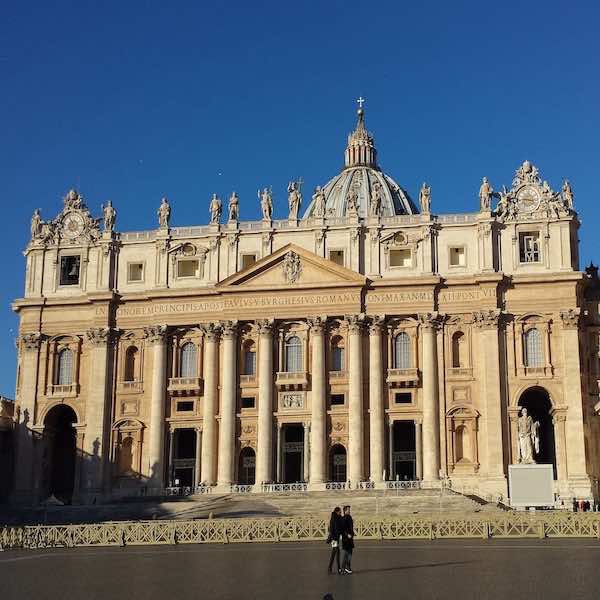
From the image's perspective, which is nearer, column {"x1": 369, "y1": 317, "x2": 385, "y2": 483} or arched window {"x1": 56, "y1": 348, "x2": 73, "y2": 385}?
column {"x1": 369, "y1": 317, "x2": 385, "y2": 483}

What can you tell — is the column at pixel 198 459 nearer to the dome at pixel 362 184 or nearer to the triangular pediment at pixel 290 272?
the triangular pediment at pixel 290 272

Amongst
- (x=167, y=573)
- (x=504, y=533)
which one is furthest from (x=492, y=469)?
(x=167, y=573)

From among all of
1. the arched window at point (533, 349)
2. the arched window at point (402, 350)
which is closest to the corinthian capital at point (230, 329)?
the arched window at point (402, 350)

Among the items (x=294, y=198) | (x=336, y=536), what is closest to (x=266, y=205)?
(x=294, y=198)

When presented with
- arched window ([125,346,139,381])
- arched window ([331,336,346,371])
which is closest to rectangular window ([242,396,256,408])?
arched window ([331,336,346,371])

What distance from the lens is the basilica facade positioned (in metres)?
67.2

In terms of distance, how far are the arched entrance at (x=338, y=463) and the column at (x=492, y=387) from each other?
1000 centimetres

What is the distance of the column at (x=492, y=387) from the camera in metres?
65.6

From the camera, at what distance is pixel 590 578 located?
82.4ft

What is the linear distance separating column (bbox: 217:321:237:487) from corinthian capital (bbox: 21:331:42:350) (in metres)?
14.4

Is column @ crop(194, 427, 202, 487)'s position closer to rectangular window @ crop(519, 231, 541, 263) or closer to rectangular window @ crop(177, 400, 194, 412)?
rectangular window @ crop(177, 400, 194, 412)

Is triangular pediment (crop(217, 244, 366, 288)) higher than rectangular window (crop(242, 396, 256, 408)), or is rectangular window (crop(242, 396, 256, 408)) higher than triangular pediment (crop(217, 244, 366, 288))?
triangular pediment (crop(217, 244, 366, 288))

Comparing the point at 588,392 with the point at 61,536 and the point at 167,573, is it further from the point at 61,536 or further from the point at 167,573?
the point at 167,573

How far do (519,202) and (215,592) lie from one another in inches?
2056
